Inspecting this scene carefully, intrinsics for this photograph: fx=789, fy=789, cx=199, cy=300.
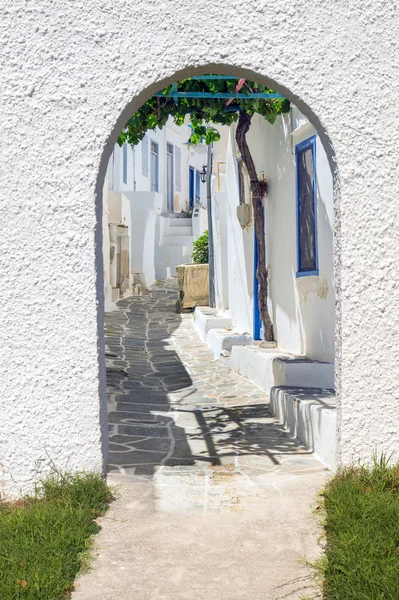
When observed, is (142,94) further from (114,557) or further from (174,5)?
(114,557)

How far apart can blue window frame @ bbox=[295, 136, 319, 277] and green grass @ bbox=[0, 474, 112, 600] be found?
4.66m

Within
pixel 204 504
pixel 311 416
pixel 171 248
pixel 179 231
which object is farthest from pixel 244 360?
pixel 179 231

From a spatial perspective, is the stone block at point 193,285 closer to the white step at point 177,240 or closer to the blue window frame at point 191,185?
the white step at point 177,240

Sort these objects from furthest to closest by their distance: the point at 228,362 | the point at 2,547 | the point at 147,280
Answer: the point at 147,280 < the point at 228,362 < the point at 2,547

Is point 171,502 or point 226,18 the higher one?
point 226,18

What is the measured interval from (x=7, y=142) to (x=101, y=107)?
60 cm

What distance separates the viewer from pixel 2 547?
12.7 ft

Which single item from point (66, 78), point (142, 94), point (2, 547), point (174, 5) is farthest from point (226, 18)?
point (2, 547)

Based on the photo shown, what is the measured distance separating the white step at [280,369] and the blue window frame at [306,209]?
104 cm

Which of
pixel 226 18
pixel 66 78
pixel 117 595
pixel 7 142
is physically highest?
pixel 226 18

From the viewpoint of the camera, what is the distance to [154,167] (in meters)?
28.3

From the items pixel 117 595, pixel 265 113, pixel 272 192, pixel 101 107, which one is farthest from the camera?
pixel 272 192

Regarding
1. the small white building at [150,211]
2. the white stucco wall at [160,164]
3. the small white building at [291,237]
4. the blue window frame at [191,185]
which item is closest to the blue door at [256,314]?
the small white building at [291,237]

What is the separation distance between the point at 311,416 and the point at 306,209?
3520mm
